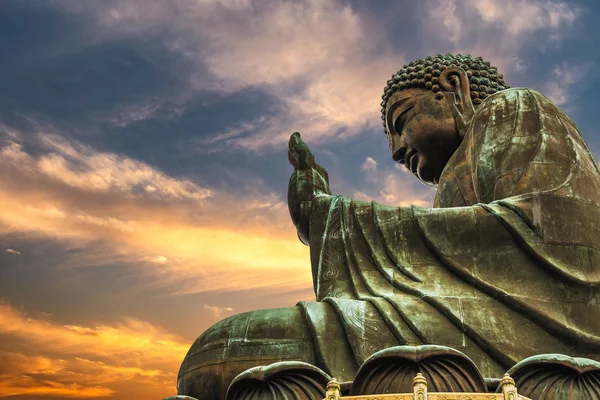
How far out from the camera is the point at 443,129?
29.2 feet

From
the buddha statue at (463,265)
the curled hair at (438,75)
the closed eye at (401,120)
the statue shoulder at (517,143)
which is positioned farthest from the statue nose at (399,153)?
the statue shoulder at (517,143)

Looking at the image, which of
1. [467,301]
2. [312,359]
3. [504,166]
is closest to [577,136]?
[504,166]

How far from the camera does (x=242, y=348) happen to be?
19.8ft

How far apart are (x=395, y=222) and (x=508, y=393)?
262 centimetres

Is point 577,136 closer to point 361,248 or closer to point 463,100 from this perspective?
point 463,100

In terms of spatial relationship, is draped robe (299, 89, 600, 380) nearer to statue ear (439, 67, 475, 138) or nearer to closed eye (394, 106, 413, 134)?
statue ear (439, 67, 475, 138)

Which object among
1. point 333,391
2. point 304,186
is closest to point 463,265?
point 304,186

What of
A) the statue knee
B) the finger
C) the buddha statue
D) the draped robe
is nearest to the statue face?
the buddha statue

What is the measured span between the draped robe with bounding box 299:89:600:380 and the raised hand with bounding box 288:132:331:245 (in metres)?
0.13

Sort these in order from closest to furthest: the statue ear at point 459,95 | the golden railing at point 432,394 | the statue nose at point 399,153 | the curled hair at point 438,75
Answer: the golden railing at point 432,394 < the statue ear at point 459,95 < the curled hair at point 438,75 < the statue nose at point 399,153

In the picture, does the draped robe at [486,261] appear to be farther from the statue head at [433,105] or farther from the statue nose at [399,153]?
the statue nose at [399,153]

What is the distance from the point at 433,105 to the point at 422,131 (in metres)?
0.31

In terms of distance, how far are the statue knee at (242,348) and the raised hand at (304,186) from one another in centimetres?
137

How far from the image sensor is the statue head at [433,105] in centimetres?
895
